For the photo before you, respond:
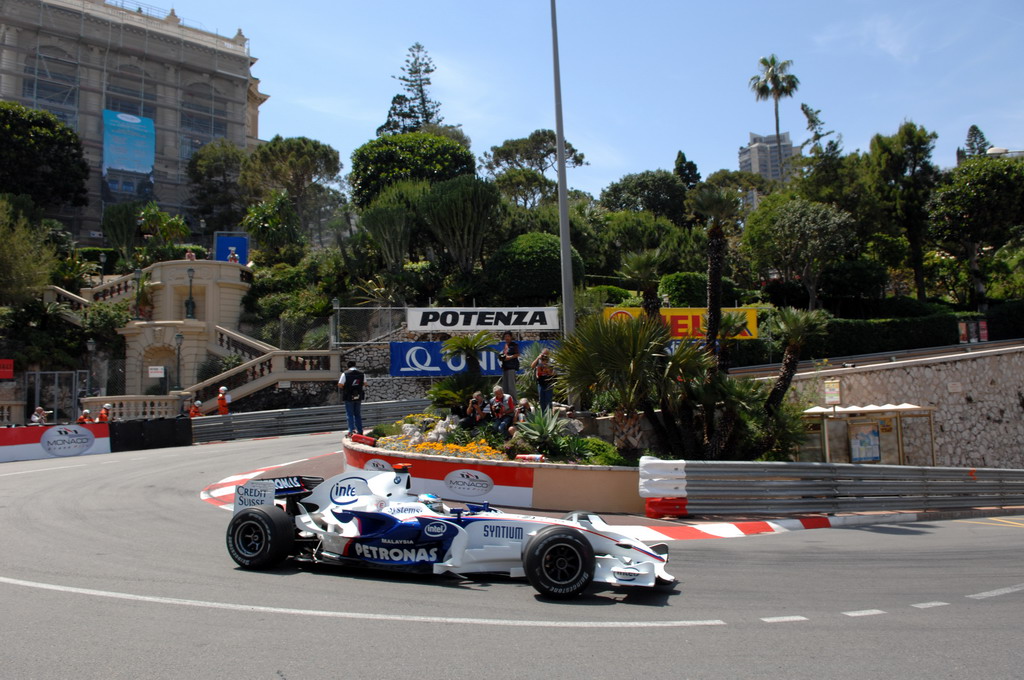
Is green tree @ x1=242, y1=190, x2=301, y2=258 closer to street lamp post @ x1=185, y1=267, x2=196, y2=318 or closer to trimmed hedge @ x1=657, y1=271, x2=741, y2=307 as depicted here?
street lamp post @ x1=185, y1=267, x2=196, y2=318

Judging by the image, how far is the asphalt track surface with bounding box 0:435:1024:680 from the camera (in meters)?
4.81

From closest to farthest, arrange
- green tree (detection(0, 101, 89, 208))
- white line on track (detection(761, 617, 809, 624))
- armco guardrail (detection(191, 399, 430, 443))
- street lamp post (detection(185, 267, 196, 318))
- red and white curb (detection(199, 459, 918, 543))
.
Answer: white line on track (detection(761, 617, 809, 624)), red and white curb (detection(199, 459, 918, 543)), armco guardrail (detection(191, 399, 430, 443)), street lamp post (detection(185, 267, 196, 318)), green tree (detection(0, 101, 89, 208))

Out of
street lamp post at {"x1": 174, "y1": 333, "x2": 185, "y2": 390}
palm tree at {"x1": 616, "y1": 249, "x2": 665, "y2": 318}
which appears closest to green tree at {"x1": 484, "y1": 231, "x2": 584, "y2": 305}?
street lamp post at {"x1": 174, "y1": 333, "x2": 185, "y2": 390}

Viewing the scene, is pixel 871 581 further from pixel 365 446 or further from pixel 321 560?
pixel 365 446

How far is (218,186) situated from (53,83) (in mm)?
16345

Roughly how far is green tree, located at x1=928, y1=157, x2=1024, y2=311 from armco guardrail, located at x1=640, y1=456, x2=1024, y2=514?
38577mm

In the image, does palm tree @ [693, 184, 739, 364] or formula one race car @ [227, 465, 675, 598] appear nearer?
formula one race car @ [227, 465, 675, 598]

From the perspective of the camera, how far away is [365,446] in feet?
43.6

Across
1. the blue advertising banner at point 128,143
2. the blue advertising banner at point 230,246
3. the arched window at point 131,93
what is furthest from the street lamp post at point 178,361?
the arched window at point 131,93

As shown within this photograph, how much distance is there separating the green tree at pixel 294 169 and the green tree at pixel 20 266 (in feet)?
63.6

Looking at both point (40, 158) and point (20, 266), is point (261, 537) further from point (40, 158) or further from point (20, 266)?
point (40, 158)

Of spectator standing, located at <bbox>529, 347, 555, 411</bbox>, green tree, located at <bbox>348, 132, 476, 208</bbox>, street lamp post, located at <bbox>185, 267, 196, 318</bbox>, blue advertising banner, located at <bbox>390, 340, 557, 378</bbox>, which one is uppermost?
green tree, located at <bbox>348, 132, 476, 208</bbox>

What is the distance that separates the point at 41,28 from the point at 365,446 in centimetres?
6805

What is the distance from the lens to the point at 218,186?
211 feet
